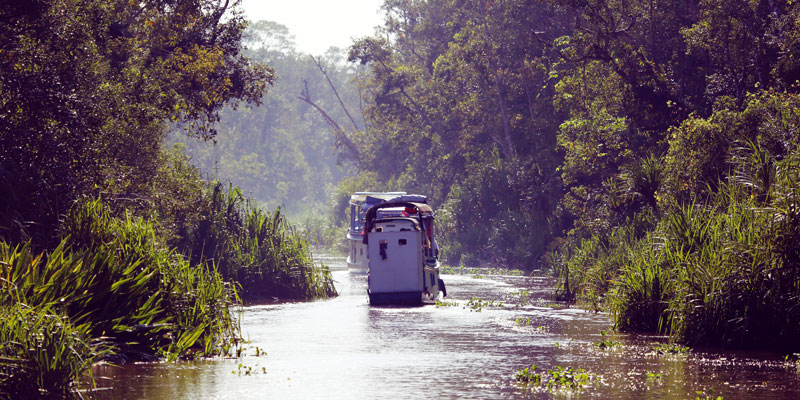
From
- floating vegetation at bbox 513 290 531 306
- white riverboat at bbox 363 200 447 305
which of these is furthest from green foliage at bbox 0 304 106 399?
floating vegetation at bbox 513 290 531 306

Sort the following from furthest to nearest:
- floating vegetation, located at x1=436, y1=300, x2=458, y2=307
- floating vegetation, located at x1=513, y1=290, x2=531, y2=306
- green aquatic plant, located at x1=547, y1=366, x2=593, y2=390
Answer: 1. floating vegetation, located at x1=513, y1=290, x2=531, y2=306
2. floating vegetation, located at x1=436, y1=300, x2=458, y2=307
3. green aquatic plant, located at x1=547, y1=366, x2=593, y2=390

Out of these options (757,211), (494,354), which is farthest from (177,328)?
(757,211)

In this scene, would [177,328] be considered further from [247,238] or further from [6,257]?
[247,238]

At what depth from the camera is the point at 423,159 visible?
5825 centimetres

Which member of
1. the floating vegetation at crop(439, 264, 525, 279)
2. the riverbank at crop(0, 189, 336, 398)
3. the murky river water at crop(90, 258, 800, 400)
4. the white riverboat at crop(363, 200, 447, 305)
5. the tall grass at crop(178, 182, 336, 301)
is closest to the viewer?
the riverbank at crop(0, 189, 336, 398)

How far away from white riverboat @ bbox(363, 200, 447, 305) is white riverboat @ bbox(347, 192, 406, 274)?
1149 centimetres

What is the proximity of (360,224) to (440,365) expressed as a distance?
23.9 meters

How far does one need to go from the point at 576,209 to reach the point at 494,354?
19871 millimetres

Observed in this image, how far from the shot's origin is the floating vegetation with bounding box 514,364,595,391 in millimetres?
11086

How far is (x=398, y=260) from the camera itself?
21578 mm

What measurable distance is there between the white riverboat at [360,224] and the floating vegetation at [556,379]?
2234 centimetres

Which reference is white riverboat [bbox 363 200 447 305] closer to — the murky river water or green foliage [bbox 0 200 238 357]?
the murky river water

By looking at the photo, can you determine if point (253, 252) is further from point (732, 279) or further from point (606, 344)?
point (732, 279)

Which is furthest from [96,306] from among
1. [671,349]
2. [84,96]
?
[671,349]
